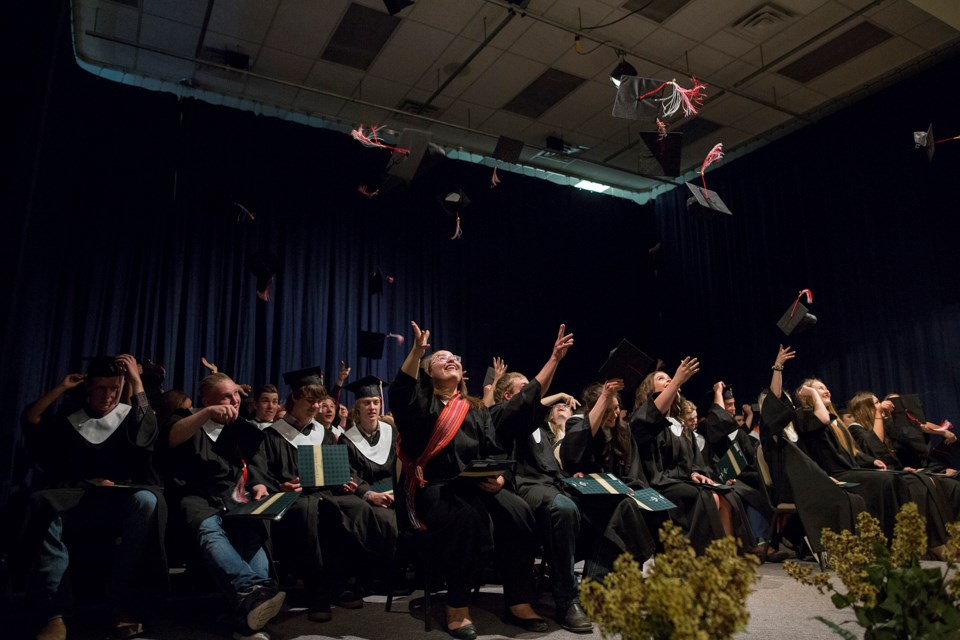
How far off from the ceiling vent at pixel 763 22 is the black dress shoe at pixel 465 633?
20.7 feet

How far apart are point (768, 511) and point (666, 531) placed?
4.38m

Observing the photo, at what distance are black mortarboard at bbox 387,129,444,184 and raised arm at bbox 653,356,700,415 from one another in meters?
3.27

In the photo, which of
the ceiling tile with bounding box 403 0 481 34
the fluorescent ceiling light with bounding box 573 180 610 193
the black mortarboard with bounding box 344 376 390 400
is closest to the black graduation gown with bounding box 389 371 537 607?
the black mortarboard with bounding box 344 376 390 400

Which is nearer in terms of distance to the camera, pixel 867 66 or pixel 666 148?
pixel 666 148

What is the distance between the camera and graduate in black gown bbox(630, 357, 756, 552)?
4395 mm

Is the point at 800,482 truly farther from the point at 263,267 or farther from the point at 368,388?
the point at 263,267

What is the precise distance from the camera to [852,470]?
5.39 meters

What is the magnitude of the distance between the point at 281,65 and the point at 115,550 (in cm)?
563

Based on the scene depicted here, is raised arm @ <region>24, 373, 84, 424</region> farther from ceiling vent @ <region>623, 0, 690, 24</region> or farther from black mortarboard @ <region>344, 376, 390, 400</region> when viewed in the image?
ceiling vent @ <region>623, 0, 690, 24</region>

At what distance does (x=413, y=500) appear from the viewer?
3326 millimetres

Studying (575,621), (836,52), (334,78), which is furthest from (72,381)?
(836,52)

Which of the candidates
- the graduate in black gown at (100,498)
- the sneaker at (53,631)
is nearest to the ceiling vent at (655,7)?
the graduate in black gown at (100,498)

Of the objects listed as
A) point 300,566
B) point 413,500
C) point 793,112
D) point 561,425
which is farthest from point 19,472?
point 793,112

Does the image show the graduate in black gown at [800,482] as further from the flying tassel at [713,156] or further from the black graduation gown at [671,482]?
the flying tassel at [713,156]
